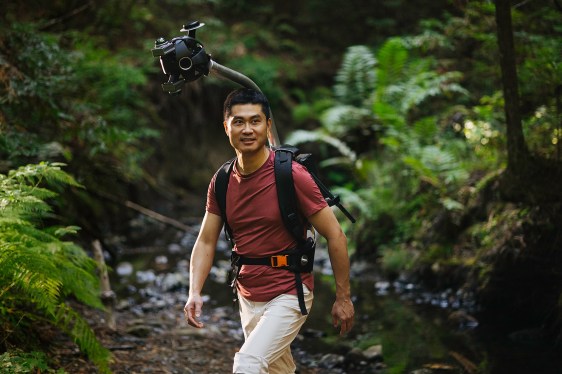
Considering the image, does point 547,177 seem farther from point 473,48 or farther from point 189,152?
point 189,152

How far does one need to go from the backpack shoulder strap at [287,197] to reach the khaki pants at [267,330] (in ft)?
1.17

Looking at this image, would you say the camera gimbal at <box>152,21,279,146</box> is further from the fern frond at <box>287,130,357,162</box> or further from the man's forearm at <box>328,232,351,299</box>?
the fern frond at <box>287,130,357,162</box>

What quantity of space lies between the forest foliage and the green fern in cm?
2

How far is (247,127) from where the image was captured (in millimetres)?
3520

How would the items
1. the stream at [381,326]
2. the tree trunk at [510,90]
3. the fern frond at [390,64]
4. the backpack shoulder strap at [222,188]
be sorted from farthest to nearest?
the fern frond at [390,64], the stream at [381,326], the tree trunk at [510,90], the backpack shoulder strap at [222,188]

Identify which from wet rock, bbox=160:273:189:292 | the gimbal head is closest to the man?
the gimbal head

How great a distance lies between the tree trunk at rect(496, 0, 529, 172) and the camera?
5465 mm

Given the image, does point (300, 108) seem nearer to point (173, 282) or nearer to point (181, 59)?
point (173, 282)

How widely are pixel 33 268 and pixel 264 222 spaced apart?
1605 millimetres

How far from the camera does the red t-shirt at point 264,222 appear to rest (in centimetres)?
349

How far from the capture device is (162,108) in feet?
53.3

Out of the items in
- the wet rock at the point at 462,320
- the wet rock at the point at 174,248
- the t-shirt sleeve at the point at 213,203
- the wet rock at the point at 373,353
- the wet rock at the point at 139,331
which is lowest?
the wet rock at the point at 462,320

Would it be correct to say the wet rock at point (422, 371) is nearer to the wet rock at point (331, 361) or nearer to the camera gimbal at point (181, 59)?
the wet rock at point (331, 361)

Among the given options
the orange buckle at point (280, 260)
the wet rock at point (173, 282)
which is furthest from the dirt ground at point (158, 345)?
the orange buckle at point (280, 260)
